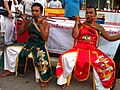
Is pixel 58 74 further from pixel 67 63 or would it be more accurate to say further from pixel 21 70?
pixel 21 70

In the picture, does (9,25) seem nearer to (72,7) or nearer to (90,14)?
(72,7)

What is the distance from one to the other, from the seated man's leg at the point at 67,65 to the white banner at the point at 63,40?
89cm

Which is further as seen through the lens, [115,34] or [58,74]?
[115,34]

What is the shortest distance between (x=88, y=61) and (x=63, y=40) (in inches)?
44.7

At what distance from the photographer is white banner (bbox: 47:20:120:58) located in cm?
471

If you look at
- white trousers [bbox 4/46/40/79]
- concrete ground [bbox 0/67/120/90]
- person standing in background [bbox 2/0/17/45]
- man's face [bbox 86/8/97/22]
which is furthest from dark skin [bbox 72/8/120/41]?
person standing in background [bbox 2/0/17/45]

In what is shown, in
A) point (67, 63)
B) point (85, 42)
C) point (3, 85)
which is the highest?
point (85, 42)

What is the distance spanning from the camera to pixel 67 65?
3951 mm

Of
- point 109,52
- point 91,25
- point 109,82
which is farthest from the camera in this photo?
point 109,52

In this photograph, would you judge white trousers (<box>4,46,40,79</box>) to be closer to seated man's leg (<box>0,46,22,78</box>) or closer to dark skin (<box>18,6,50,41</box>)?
seated man's leg (<box>0,46,22,78</box>)

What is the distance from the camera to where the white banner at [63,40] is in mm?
4715

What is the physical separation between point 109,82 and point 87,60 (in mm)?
445

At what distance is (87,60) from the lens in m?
3.90

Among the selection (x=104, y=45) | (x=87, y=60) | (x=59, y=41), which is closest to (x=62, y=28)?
(x=59, y=41)
